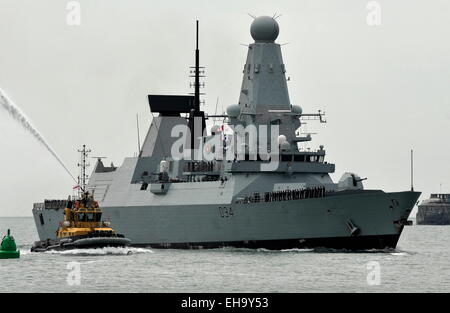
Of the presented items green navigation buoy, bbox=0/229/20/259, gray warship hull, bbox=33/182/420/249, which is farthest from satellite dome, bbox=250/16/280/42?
green navigation buoy, bbox=0/229/20/259

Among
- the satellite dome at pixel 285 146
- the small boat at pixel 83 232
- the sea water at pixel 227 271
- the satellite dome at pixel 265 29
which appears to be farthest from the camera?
the satellite dome at pixel 265 29

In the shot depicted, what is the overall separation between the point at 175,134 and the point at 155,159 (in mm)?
2132

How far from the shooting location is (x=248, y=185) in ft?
211

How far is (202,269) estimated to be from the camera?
49.6 meters

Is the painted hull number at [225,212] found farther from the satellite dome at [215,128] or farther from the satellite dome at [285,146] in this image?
the satellite dome at [215,128]

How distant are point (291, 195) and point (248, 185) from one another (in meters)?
4.25

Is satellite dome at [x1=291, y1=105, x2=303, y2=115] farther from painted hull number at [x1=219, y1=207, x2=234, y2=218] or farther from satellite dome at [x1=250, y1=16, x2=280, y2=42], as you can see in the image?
painted hull number at [x1=219, y1=207, x2=234, y2=218]

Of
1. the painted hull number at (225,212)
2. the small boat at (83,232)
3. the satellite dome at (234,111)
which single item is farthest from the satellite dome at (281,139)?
the small boat at (83,232)

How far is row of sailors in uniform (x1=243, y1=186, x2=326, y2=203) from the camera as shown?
59669 millimetres

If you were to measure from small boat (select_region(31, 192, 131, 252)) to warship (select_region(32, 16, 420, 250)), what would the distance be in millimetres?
7672

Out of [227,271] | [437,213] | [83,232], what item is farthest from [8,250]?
[437,213]

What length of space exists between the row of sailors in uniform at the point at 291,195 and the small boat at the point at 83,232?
8.32 metres

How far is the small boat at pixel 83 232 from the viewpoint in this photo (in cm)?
5659
